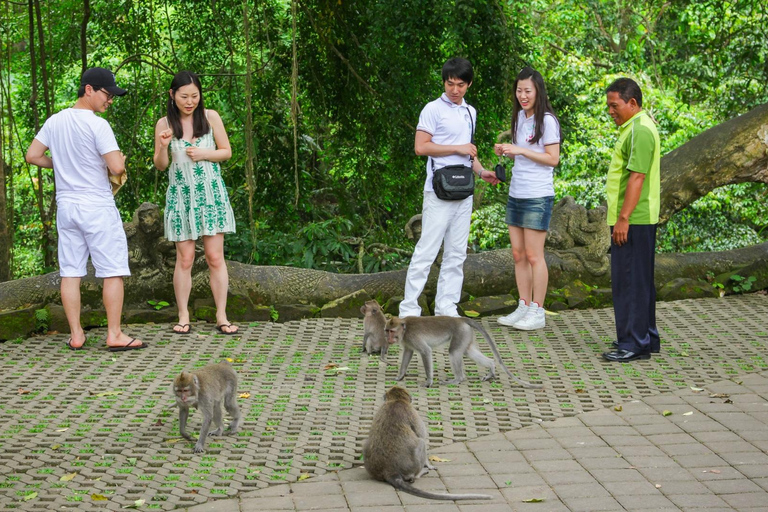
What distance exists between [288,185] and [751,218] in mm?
9547

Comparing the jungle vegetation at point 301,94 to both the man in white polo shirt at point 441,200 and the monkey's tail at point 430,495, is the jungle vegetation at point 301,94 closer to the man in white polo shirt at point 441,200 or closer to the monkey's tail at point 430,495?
the man in white polo shirt at point 441,200

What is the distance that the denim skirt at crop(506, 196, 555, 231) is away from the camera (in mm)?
7859

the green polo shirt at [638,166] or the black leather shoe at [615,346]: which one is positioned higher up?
the green polo shirt at [638,166]

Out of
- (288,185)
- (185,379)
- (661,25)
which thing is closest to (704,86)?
(661,25)

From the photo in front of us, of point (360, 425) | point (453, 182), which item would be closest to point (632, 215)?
point (453, 182)

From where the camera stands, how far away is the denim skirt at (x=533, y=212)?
7859mm

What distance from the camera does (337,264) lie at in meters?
10.6

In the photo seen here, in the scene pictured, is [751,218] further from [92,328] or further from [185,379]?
[185,379]

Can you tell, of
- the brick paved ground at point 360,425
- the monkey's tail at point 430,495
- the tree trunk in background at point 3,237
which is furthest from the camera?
the tree trunk in background at point 3,237

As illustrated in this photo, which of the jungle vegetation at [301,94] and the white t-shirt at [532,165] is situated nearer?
the white t-shirt at [532,165]

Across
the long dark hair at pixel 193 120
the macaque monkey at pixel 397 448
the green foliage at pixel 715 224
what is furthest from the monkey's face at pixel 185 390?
the green foliage at pixel 715 224

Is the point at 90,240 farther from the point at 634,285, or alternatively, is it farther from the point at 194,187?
the point at 634,285

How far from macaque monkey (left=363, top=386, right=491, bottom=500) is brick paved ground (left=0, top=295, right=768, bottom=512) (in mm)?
76

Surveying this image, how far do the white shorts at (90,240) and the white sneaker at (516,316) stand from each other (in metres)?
3.05
